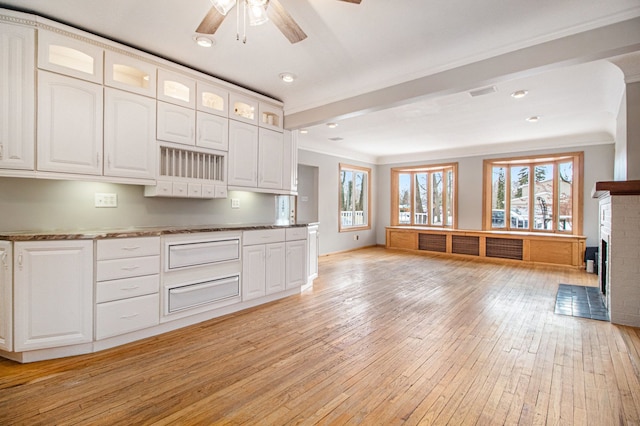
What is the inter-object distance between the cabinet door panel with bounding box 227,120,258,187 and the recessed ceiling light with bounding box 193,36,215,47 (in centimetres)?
96

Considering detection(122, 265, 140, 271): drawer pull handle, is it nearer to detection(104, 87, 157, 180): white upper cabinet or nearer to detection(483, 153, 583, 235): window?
detection(104, 87, 157, 180): white upper cabinet

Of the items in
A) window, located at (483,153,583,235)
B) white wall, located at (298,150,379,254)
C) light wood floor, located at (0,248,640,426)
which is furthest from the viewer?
white wall, located at (298,150,379,254)

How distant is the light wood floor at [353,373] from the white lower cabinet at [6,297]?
191 mm

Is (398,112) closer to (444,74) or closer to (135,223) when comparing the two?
(444,74)

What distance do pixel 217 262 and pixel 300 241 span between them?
3.96 ft

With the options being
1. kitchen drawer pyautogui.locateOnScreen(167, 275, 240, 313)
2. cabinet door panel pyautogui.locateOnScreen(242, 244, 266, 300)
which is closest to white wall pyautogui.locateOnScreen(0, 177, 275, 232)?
cabinet door panel pyautogui.locateOnScreen(242, 244, 266, 300)

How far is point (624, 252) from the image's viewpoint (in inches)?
126

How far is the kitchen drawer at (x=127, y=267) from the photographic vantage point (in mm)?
2500

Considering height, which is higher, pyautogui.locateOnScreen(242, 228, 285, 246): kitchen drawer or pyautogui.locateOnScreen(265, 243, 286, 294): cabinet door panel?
pyautogui.locateOnScreen(242, 228, 285, 246): kitchen drawer

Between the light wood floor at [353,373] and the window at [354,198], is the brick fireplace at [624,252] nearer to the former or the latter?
the light wood floor at [353,373]

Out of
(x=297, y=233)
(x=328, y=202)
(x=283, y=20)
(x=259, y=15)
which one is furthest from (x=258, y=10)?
(x=328, y=202)

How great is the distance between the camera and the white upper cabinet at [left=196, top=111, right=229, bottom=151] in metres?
3.40

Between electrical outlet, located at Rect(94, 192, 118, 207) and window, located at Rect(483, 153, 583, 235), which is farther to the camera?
window, located at Rect(483, 153, 583, 235)

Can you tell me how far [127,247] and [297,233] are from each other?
196 centimetres
